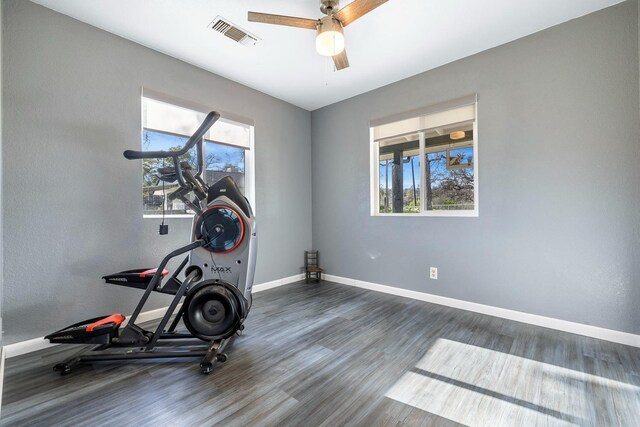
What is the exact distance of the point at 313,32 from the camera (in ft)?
7.98

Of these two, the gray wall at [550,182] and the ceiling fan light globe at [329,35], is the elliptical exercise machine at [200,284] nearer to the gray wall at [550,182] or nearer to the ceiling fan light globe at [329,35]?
the ceiling fan light globe at [329,35]

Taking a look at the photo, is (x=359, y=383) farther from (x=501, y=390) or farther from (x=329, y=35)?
(x=329, y=35)

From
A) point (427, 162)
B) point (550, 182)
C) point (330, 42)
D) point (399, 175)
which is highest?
point (330, 42)

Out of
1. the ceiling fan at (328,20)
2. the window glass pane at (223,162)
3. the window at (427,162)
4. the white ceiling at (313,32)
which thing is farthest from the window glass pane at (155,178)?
the window at (427,162)

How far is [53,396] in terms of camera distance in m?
1.51

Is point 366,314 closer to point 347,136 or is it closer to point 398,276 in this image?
point 398,276

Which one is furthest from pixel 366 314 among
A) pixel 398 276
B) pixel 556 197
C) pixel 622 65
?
pixel 622 65

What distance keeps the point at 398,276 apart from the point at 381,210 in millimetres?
909

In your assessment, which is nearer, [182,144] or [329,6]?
[329,6]

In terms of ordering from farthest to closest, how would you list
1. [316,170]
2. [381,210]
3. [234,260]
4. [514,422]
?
[316,170] < [381,210] < [234,260] < [514,422]

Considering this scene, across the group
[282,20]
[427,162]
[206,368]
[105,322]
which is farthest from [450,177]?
[105,322]

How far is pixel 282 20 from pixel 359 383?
2.51 metres

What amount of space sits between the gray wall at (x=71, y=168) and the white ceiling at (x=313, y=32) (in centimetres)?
26

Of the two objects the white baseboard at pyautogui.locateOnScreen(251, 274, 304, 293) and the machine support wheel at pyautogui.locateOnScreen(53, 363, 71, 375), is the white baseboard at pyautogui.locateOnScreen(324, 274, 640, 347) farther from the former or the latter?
the machine support wheel at pyautogui.locateOnScreen(53, 363, 71, 375)
